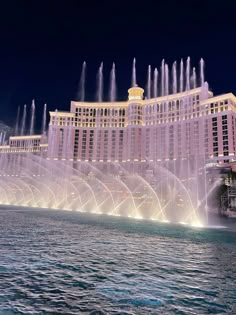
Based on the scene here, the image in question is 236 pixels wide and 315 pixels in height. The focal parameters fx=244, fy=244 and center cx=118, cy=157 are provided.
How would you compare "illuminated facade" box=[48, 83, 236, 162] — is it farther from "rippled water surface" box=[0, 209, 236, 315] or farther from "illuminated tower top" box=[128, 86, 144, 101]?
"rippled water surface" box=[0, 209, 236, 315]

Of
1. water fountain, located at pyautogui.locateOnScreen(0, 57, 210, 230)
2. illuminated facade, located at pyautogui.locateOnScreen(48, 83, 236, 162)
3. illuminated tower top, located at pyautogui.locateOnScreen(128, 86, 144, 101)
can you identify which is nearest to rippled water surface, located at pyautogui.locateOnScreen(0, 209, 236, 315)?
water fountain, located at pyautogui.locateOnScreen(0, 57, 210, 230)

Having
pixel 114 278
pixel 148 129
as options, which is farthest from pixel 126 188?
pixel 114 278

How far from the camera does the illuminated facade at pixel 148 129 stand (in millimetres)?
99250

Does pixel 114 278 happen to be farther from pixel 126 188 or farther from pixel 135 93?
pixel 135 93

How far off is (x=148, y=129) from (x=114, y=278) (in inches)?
4556

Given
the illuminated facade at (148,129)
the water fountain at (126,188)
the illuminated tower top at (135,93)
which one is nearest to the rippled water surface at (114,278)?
the water fountain at (126,188)

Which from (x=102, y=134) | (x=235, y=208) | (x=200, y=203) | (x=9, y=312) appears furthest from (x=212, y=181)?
(x=102, y=134)

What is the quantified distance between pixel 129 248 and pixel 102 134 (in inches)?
4547

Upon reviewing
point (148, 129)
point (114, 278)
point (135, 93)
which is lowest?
point (114, 278)

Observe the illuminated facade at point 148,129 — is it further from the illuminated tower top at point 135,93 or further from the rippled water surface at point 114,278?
the rippled water surface at point 114,278

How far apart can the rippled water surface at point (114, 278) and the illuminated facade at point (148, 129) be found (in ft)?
290

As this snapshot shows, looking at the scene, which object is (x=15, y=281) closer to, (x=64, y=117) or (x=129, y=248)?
(x=129, y=248)

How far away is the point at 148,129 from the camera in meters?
124

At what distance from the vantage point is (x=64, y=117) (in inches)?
5236
